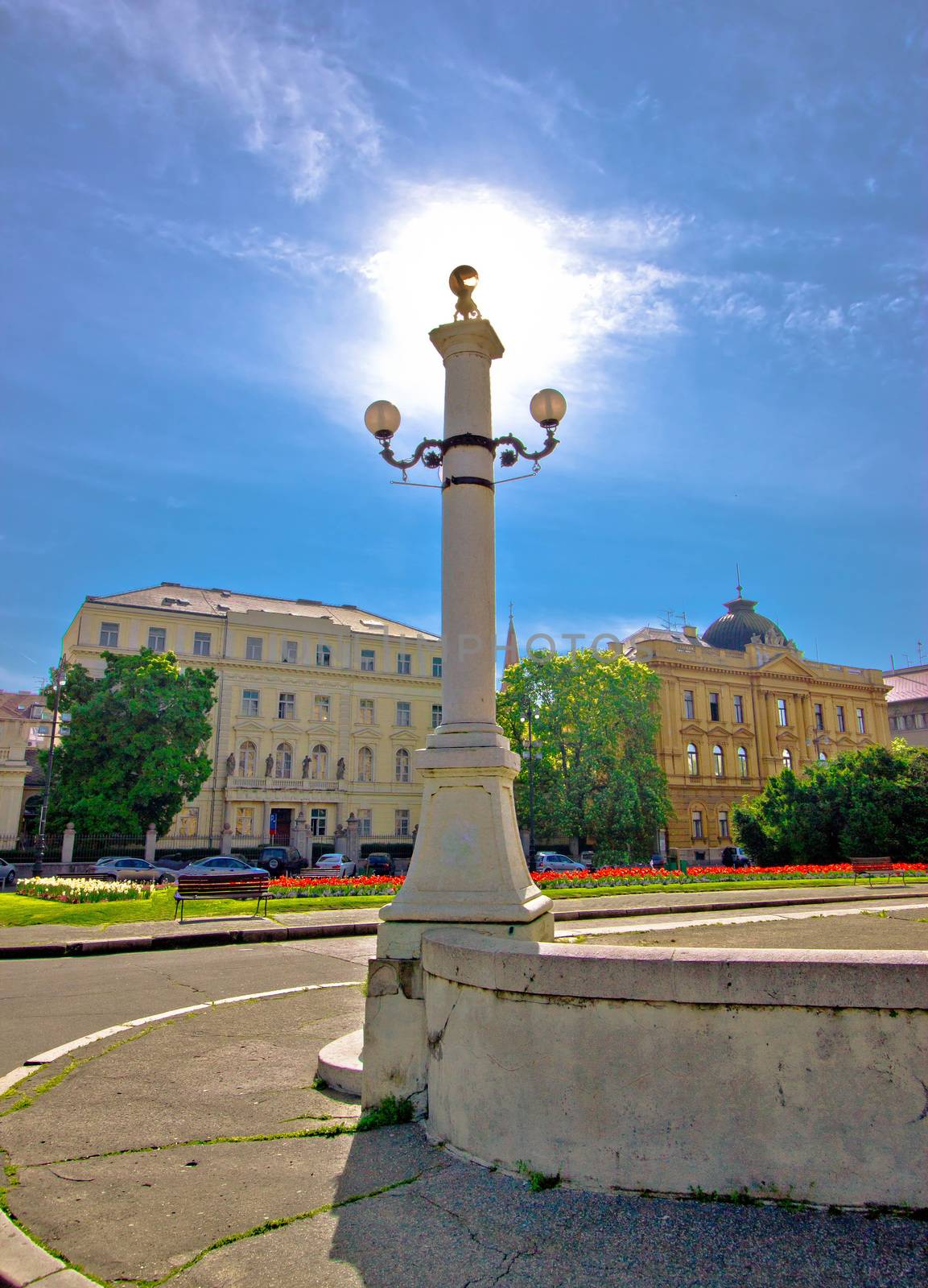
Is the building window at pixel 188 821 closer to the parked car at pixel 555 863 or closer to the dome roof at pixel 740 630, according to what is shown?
the parked car at pixel 555 863

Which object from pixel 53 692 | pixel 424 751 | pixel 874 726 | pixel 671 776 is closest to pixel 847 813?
pixel 671 776

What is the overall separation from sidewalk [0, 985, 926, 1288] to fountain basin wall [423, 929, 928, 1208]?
0.13 meters

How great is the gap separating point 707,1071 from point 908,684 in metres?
87.9

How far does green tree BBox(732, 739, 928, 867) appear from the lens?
1161 inches

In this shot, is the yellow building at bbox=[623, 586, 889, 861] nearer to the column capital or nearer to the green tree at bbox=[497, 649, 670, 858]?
the green tree at bbox=[497, 649, 670, 858]

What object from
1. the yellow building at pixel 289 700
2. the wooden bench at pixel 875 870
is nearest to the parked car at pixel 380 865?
the yellow building at pixel 289 700

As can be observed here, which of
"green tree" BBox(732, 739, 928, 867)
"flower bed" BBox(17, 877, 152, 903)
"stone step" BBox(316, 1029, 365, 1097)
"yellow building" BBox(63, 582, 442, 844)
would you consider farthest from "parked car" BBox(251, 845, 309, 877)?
"stone step" BBox(316, 1029, 365, 1097)

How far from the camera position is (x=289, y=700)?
163ft

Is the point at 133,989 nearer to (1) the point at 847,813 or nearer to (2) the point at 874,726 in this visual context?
(1) the point at 847,813

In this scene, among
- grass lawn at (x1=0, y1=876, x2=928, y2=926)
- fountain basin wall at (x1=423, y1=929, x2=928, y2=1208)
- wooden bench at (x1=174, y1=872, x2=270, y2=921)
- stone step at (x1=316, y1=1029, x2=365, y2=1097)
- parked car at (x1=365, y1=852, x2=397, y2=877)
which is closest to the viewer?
fountain basin wall at (x1=423, y1=929, x2=928, y2=1208)

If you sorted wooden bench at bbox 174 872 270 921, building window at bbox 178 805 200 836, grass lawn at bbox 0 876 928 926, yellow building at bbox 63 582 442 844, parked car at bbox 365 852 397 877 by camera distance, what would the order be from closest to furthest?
grass lawn at bbox 0 876 928 926, wooden bench at bbox 174 872 270 921, parked car at bbox 365 852 397 877, building window at bbox 178 805 200 836, yellow building at bbox 63 582 442 844

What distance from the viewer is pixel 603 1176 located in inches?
136

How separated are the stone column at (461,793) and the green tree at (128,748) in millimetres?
33497

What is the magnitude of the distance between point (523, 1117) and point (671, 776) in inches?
2112
